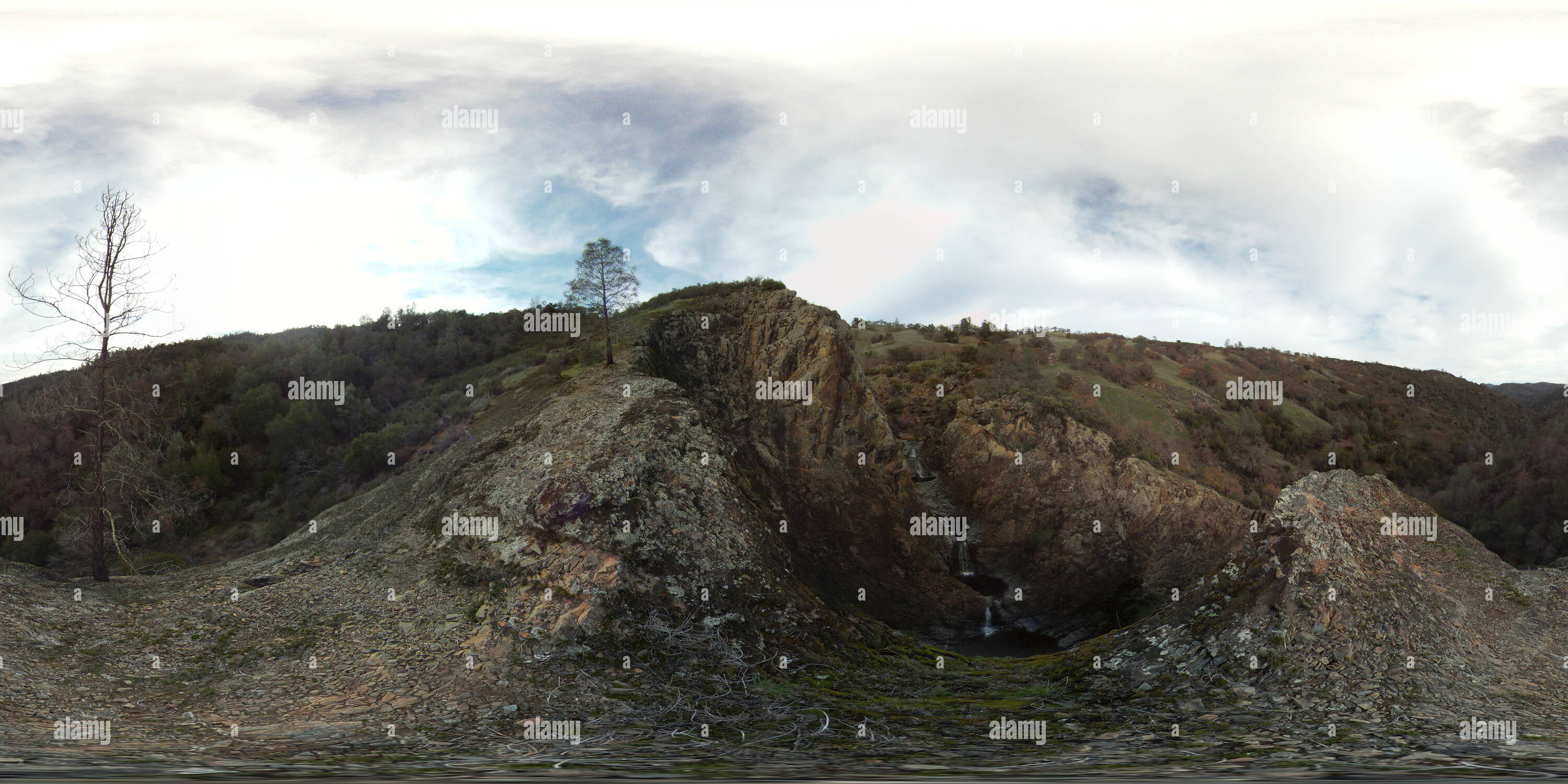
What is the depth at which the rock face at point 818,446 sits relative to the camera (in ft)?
74.6

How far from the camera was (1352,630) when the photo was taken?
42.4ft

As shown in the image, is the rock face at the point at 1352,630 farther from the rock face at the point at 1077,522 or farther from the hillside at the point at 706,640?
the rock face at the point at 1077,522

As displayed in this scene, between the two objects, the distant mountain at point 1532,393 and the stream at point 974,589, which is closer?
the stream at point 974,589

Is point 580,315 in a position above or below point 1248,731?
above

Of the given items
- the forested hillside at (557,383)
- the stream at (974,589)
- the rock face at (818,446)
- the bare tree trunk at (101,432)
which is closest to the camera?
the bare tree trunk at (101,432)

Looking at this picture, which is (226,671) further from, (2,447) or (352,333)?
(352,333)

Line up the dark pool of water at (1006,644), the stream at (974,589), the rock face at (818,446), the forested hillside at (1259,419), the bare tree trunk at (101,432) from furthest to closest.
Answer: the forested hillside at (1259,419) → the rock face at (818,446) → the stream at (974,589) → the dark pool of water at (1006,644) → the bare tree trunk at (101,432)

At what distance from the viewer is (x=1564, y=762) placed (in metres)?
8.95

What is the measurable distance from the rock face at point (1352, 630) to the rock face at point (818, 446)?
869 centimetres

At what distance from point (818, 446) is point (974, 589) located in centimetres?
744

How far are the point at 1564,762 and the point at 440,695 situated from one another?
51.4ft

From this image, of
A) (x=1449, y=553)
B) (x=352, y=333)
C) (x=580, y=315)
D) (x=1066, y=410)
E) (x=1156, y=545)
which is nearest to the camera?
(x=1449, y=553)

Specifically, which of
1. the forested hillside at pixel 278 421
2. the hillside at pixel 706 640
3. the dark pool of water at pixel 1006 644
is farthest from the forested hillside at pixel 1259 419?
the forested hillside at pixel 278 421

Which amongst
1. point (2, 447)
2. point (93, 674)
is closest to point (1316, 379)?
point (93, 674)
